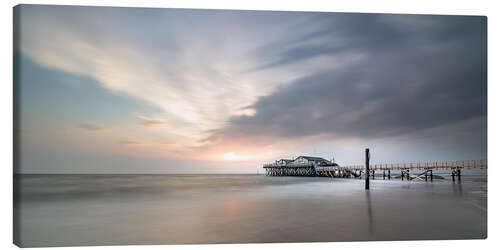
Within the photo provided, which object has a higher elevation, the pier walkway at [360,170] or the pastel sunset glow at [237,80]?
the pastel sunset glow at [237,80]

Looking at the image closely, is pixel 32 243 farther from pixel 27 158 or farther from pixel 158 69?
pixel 158 69

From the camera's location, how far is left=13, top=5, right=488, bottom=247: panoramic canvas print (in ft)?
18.1

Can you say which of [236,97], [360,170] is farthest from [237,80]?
[360,170]

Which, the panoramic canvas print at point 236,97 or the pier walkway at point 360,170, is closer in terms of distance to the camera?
the panoramic canvas print at point 236,97

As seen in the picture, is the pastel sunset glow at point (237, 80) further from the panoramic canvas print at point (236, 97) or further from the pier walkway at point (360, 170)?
the pier walkway at point (360, 170)

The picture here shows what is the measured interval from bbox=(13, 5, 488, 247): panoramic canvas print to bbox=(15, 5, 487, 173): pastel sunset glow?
0.03 metres

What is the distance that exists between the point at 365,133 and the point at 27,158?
9538mm

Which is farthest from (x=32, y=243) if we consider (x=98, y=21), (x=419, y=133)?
(x=419, y=133)

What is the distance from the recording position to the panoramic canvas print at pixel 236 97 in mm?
5508

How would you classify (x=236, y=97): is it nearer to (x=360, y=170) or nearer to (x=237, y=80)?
(x=237, y=80)

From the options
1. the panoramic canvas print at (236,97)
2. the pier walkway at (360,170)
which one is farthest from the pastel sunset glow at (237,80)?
the pier walkway at (360,170)

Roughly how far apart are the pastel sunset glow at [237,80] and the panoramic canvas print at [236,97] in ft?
0.11

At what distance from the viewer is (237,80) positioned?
27.3 ft

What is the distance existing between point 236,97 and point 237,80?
0.63 meters
